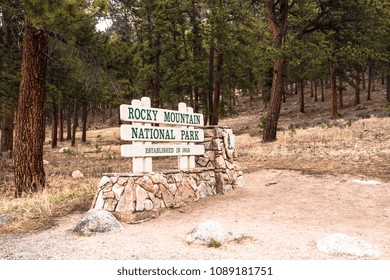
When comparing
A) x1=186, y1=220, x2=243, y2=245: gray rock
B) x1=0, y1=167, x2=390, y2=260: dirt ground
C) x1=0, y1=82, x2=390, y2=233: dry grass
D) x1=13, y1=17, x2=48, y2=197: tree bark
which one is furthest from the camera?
x1=13, y1=17, x2=48, y2=197: tree bark

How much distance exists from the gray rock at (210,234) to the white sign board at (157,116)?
8.86ft

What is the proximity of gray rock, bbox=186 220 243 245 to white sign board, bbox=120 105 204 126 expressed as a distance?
2.70m

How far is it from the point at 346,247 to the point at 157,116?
4503 millimetres

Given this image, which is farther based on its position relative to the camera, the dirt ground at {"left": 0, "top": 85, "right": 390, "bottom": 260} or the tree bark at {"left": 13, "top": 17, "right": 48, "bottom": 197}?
the tree bark at {"left": 13, "top": 17, "right": 48, "bottom": 197}

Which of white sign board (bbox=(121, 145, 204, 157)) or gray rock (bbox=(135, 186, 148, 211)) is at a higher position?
white sign board (bbox=(121, 145, 204, 157))

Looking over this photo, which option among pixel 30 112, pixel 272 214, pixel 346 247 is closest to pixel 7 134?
pixel 30 112

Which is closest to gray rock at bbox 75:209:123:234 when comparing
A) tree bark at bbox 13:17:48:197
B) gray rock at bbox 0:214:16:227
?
gray rock at bbox 0:214:16:227

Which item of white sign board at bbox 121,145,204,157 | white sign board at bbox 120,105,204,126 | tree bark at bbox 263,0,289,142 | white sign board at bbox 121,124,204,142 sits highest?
tree bark at bbox 263,0,289,142

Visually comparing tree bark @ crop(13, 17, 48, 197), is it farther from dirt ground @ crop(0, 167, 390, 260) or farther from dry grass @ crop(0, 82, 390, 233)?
dirt ground @ crop(0, 167, 390, 260)

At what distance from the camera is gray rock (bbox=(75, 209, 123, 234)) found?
609 centimetres

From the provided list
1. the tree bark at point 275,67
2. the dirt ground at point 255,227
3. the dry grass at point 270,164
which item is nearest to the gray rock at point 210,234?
the dirt ground at point 255,227

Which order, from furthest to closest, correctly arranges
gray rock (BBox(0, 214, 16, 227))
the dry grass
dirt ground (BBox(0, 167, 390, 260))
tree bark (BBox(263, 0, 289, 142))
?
tree bark (BBox(263, 0, 289, 142))
the dry grass
gray rock (BBox(0, 214, 16, 227))
dirt ground (BBox(0, 167, 390, 260))
